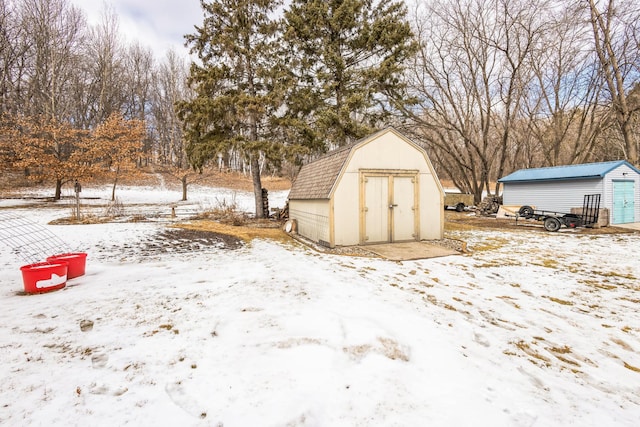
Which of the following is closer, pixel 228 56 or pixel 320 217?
pixel 320 217

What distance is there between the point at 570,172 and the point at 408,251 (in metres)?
12.8

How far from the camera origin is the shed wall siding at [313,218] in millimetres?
8438

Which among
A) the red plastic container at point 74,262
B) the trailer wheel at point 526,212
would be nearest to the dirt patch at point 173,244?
the red plastic container at point 74,262

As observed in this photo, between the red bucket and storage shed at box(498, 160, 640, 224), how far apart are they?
1892cm

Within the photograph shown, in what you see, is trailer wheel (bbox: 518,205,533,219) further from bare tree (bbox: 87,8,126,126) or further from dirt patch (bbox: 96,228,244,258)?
bare tree (bbox: 87,8,126,126)

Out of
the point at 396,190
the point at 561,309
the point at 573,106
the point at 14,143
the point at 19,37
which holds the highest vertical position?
the point at 19,37

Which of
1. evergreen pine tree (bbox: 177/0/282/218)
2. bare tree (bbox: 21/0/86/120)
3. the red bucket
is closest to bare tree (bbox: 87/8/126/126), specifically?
bare tree (bbox: 21/0/86/120)

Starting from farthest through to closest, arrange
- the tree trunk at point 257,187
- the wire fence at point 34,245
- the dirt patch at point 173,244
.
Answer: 1. the tree trunk at point 257,187
2. the dirt patch at point 173,244
3. the wire fence at point 34,245

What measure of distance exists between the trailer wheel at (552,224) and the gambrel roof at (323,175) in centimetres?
873

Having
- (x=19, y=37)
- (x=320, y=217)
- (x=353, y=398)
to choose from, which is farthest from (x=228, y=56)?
(x=19, y=37)

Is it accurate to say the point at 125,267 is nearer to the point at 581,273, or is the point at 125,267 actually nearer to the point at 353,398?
the point at 353,398

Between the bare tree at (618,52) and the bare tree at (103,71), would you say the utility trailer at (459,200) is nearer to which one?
the bare tree at (618,52)

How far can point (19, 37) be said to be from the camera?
23.7 meters

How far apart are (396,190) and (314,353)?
21.8ft
